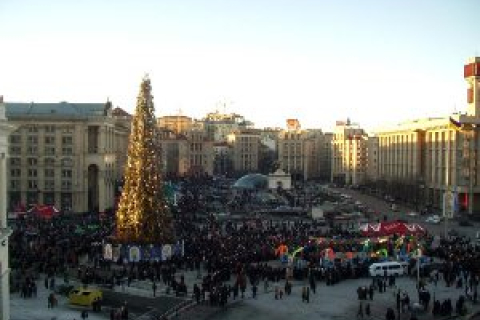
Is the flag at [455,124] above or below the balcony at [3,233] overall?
above

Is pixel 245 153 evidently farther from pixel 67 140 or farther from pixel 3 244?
pixel 3 244

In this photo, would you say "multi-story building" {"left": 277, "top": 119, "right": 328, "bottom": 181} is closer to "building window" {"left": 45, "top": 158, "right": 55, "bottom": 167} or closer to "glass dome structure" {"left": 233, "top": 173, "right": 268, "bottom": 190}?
"glass dome structure" {"left": 233, "top": 173, "right": 268, "bottom": 190}

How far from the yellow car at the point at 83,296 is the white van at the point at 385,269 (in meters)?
13.8

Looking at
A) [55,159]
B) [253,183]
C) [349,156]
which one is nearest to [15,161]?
[55,159]

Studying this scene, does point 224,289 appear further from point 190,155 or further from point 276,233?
point 190,155

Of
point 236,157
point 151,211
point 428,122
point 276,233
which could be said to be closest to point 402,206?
point 428,122

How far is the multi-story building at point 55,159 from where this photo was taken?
63.6 metres

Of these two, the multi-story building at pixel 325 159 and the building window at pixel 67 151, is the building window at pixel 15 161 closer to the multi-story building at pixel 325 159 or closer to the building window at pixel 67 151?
the building window at pixel 67 151

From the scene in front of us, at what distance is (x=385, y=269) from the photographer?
1316 inches

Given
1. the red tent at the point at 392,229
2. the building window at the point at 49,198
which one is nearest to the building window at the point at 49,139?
the building window at the point at 49,198

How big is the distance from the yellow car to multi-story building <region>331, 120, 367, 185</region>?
342 feet

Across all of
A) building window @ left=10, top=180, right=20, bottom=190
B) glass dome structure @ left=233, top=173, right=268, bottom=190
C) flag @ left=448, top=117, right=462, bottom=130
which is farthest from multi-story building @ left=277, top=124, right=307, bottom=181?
building window @ left=10, top=180, right=20, bottom=190

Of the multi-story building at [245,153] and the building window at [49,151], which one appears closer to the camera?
the building window at [49,151]

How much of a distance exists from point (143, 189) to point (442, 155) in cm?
4928
